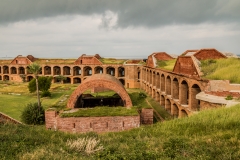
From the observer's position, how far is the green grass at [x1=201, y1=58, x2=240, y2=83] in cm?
1404

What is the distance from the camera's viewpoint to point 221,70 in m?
15.1

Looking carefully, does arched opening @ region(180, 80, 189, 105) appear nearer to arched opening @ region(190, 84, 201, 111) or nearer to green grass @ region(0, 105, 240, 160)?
arched opening @ region(190, 84, 201, 111)

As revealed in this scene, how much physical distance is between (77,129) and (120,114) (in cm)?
321

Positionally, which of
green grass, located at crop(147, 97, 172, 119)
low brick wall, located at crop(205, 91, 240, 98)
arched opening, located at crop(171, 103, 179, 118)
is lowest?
green grass, located at crop(147, 97, 172, 119)

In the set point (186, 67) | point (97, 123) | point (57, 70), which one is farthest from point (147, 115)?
point (57, 70)

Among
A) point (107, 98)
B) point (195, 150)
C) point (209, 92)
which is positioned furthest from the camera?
point (107, 98)

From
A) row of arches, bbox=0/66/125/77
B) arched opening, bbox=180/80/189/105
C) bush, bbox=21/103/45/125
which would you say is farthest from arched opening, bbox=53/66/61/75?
arched opening, bbox=180/80/189/105

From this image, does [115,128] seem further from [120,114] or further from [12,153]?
[12,153]

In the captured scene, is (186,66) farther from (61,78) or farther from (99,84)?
(61,78)

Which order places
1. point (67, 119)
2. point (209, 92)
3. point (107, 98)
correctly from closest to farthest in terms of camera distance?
point (209, 92) → point (67, 119) → point (107, 98)

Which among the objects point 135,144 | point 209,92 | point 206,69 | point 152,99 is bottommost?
point 152,99

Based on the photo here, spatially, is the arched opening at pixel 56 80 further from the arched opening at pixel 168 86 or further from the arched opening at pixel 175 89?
the arched opening at pixel 175 89

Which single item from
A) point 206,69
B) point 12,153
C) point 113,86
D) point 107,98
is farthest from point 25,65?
point 12,153

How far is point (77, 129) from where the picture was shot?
602 inches
